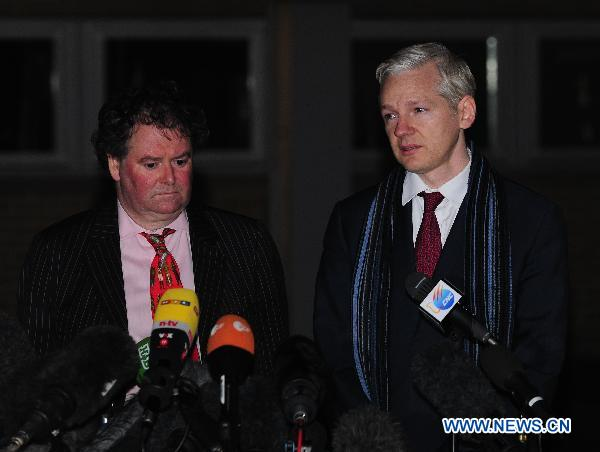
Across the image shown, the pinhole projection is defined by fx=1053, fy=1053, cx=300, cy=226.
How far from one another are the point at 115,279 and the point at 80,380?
46.0 inches

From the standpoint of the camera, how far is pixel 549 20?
10.3 metres

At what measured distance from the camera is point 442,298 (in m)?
2.68

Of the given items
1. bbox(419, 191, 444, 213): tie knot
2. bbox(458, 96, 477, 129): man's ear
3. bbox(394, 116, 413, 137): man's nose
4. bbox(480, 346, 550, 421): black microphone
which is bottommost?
bbox(480, 346, 550, 421): black microphone

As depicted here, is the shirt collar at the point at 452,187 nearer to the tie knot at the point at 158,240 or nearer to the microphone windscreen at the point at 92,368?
the tie knot at the point at 158,240

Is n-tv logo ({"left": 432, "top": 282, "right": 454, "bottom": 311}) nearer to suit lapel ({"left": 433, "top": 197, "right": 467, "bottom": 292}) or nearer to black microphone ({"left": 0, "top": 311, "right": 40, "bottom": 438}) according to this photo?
suit lapel ({"left": 433, "top": 197, "right": 467, "bottom": 292})

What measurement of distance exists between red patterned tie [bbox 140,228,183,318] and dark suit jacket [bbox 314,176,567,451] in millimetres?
524

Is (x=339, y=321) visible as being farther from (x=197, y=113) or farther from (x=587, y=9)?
(x=587, y=9)

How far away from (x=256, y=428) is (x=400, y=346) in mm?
916

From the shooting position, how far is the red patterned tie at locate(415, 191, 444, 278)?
3.65 m

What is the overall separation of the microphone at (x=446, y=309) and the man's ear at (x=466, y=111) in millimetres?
1026

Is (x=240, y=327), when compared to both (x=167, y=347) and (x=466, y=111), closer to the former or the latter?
(x=167, y=347)

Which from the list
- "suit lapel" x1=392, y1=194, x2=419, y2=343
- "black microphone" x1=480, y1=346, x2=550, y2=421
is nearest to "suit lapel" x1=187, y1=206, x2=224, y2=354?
"suit lapel" x1=392, y1=194, x2=419, y2=343

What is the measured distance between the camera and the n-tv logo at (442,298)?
2.66 metres

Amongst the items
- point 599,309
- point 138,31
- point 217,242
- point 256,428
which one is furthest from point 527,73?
point 256,428
